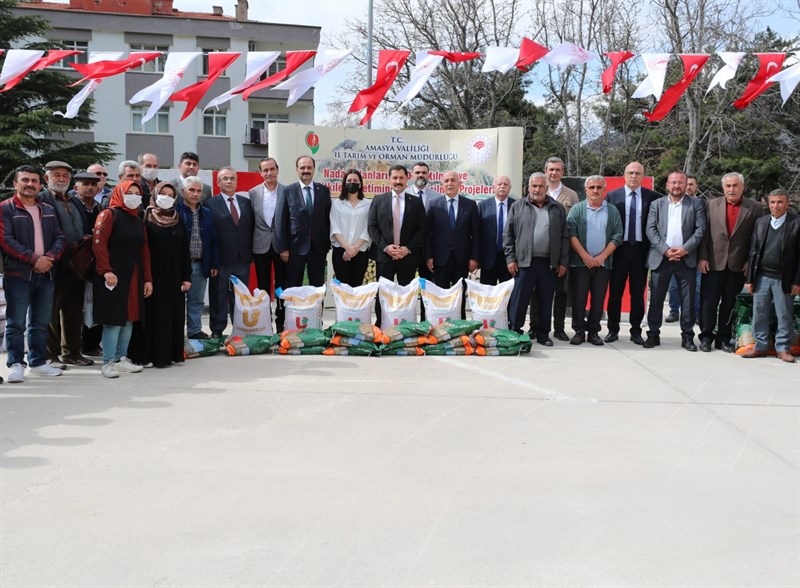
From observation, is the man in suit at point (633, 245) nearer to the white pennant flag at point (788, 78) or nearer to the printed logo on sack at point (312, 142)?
the white pennant flag at point (788, 78)

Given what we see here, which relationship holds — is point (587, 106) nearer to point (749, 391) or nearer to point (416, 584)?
point (749, 391)

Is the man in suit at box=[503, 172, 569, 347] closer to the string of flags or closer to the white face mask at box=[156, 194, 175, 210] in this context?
the string of flags

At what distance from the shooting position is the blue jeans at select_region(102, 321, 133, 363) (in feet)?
20.9

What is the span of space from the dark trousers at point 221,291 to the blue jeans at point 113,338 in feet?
4.43

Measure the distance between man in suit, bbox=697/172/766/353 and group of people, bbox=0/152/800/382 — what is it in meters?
0.01

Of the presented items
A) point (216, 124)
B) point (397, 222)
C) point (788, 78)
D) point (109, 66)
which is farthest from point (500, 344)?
point (216, 124)

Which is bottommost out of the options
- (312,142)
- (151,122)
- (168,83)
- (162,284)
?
(162,284)

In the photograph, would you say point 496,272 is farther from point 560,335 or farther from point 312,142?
point 312,142

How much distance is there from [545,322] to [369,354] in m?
2.15

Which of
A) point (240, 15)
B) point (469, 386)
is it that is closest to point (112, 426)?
point (469, 386)

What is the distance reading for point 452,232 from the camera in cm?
835

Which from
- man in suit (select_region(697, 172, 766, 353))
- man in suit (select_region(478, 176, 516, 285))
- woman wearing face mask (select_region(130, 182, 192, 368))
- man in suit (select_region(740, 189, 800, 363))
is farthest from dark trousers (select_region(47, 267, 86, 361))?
man in suit (select_region(740, 189, 800, 363))

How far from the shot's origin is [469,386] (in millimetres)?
6168

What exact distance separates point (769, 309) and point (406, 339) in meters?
3.89
